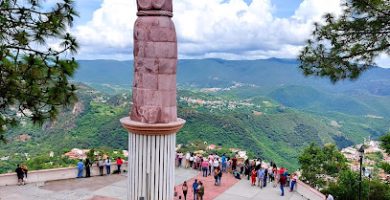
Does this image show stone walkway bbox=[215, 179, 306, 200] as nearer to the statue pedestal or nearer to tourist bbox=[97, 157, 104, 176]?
tourist bbox=[97, 157, 104, 176]

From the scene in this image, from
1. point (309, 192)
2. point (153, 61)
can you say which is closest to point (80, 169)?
point (309, 192)

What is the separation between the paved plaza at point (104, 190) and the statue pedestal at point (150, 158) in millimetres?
6407

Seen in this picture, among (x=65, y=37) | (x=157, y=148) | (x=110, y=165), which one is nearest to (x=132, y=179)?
(x=157, y=148)

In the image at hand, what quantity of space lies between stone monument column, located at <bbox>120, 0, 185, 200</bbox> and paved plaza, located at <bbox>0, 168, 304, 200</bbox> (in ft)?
21.6

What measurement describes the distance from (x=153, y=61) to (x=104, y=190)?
8.86 metres

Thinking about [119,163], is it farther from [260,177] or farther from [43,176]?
[260,177]

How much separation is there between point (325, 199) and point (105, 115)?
56456 mm

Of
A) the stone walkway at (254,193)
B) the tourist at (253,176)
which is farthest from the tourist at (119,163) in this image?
the tourist at (253,176)

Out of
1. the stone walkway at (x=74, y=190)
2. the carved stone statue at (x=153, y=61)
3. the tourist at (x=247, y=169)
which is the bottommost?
the stone walkway at (x=74, y=190)

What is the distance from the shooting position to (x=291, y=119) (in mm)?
102812

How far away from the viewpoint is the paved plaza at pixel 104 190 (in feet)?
51.7

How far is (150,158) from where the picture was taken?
384 inches

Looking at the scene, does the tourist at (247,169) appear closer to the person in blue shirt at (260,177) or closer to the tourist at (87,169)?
the person in blue shirt at (260,177)

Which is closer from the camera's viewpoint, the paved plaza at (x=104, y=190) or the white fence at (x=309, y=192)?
the white fence at (x=309, y=192)
